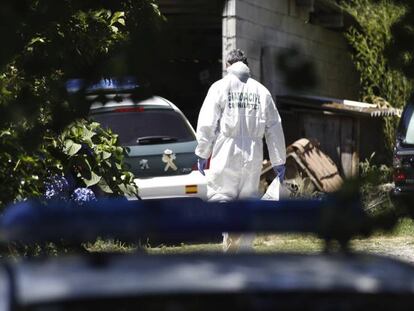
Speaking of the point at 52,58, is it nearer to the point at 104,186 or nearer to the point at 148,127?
the point at 104,186

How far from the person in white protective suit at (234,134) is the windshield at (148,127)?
216 cm

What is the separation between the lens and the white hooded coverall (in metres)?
9.20

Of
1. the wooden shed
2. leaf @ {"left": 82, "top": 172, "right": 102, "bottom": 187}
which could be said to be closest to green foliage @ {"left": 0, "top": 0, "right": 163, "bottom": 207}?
leaf @ {"left": 82, "top": 172, "right": 102, "bottom": 187}

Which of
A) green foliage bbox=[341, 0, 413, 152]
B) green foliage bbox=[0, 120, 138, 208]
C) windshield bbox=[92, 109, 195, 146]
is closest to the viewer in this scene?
green foliage bbox=[0, 120, 138, 208]

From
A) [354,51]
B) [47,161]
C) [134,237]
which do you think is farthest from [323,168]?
[134,237]

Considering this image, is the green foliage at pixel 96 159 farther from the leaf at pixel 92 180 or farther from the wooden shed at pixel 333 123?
the wooden shed at pixel 333 123

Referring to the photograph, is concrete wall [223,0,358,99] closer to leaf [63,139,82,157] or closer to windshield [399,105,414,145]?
windshield [399,105,414,145]

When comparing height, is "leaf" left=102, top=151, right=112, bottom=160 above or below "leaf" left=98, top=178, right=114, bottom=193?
above

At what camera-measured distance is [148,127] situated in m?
11.5

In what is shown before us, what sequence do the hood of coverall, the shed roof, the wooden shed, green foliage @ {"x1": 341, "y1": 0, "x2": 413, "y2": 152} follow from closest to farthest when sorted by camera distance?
the hood of coverall, the shed roof, the wooden shed, green foliage @ {"x1": 341, "y1": 0, "x2": 413, "y2": 152}

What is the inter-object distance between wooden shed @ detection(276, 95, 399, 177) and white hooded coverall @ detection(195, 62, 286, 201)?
280 inches

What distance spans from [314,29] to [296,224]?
51.7 feet

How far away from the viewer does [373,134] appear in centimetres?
1848

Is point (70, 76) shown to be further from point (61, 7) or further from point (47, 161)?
point (47, 161)
